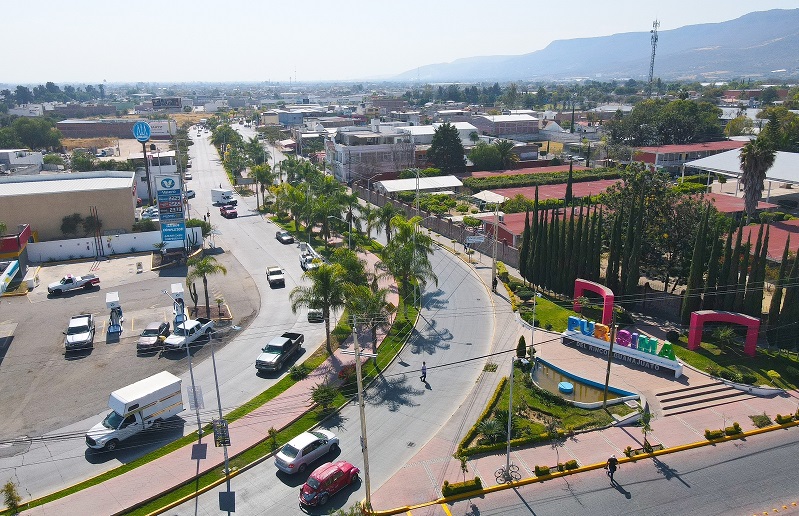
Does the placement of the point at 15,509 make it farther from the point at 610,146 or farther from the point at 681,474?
the point at 610,146

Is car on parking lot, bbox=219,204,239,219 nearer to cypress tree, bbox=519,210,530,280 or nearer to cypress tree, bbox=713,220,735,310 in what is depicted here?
cypress tree, bbox=519,210,530,280

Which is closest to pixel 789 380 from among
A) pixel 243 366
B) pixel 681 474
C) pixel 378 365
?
pixel 681 474

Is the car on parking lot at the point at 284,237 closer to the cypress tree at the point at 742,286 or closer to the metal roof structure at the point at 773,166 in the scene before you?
the cypress tree at the point at 742,286

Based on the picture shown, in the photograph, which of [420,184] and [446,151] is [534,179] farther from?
[420,184]

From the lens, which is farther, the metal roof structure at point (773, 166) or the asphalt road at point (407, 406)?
the metal roof structure at point (773, 166)

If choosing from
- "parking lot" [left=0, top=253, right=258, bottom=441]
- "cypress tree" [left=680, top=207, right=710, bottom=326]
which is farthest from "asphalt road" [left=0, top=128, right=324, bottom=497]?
"cypress tree" [left=680, top=207, right=710, bottom=326]

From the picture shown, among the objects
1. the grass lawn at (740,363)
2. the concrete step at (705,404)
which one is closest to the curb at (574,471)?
the concrete step at (705,404)

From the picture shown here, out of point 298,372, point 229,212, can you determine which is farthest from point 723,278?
point 229,212
